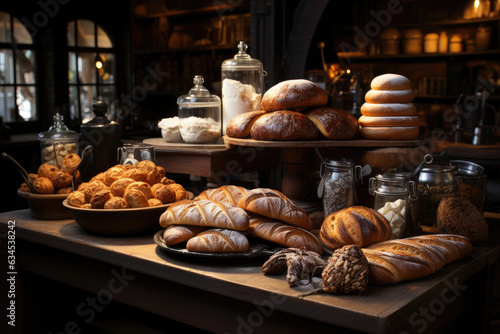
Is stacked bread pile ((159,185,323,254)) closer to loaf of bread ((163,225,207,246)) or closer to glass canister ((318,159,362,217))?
loaf of bread ((163,225,207,246))

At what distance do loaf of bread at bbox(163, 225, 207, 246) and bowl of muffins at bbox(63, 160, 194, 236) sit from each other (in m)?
0.20

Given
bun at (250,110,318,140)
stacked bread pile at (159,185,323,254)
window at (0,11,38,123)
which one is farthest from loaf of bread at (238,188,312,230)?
window at (0,11,38,123)

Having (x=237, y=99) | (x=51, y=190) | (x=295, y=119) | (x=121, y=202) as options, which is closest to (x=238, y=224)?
(x=121, y=202)

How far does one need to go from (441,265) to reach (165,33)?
564 cm

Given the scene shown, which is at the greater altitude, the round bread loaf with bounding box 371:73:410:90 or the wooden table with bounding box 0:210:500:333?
the round bread loaf with bounding box 371:73:410:90

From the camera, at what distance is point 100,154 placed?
6.51 feet

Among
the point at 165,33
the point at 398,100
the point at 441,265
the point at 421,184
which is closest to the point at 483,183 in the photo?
the point at 421,184

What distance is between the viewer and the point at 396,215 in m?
1.55

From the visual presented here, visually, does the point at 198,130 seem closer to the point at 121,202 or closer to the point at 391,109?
the point at 121,202

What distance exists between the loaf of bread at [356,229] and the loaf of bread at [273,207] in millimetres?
79

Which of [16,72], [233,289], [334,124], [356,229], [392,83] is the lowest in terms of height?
[233,289]

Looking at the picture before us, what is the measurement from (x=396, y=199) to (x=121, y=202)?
2.68 ft

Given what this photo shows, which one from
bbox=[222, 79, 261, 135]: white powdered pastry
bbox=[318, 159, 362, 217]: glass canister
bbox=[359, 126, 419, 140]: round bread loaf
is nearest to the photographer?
bbox=[318, 159, 362, 217]: glass canister

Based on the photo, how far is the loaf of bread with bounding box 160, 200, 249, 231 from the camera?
1.40 metres
